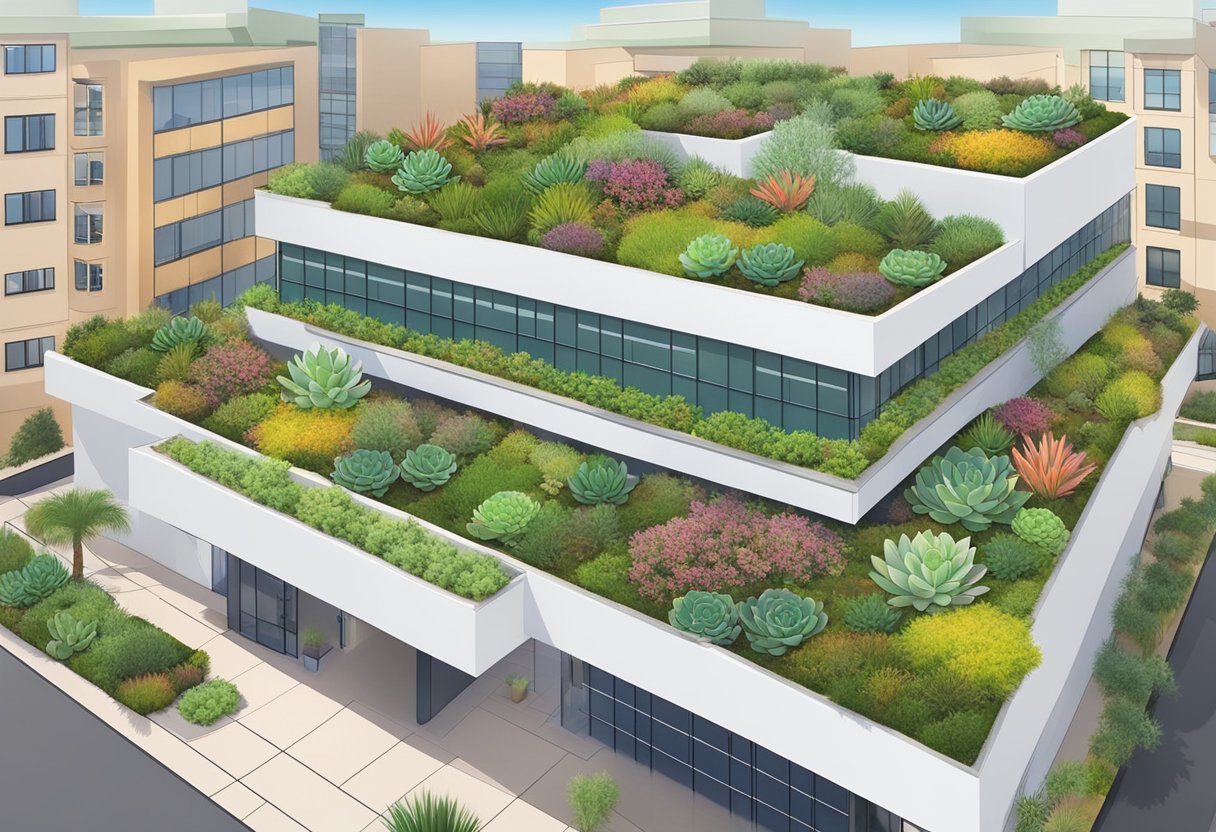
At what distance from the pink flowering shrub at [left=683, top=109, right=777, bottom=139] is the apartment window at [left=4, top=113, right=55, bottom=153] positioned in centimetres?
2252

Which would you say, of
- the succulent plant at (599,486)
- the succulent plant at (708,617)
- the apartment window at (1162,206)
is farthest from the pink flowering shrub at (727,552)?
the apartment window at (1162,206)

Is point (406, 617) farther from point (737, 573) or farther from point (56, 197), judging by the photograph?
point (56, 197)

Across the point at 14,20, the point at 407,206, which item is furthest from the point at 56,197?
the point at 407,206

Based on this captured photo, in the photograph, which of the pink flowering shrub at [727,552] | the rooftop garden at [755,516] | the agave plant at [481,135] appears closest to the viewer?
the rooftop garden at [755,516]

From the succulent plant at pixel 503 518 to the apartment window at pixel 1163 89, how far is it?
129ft

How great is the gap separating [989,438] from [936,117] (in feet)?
31.9

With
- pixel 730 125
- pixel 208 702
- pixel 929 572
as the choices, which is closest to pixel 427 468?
pixel 208 702

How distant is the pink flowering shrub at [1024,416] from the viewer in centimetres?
2577

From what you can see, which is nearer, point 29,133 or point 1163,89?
point 29,133

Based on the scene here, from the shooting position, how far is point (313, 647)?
26.4 metres

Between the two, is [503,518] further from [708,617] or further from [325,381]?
[325,381]

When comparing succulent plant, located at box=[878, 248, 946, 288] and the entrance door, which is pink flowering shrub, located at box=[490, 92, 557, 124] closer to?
succulent plant, located at box=[878, 248, 946, 288]

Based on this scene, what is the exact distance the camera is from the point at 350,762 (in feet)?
76.5

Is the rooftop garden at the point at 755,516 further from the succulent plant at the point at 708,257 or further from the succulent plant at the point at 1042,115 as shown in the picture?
the succulent plant at the point at 1042,115
